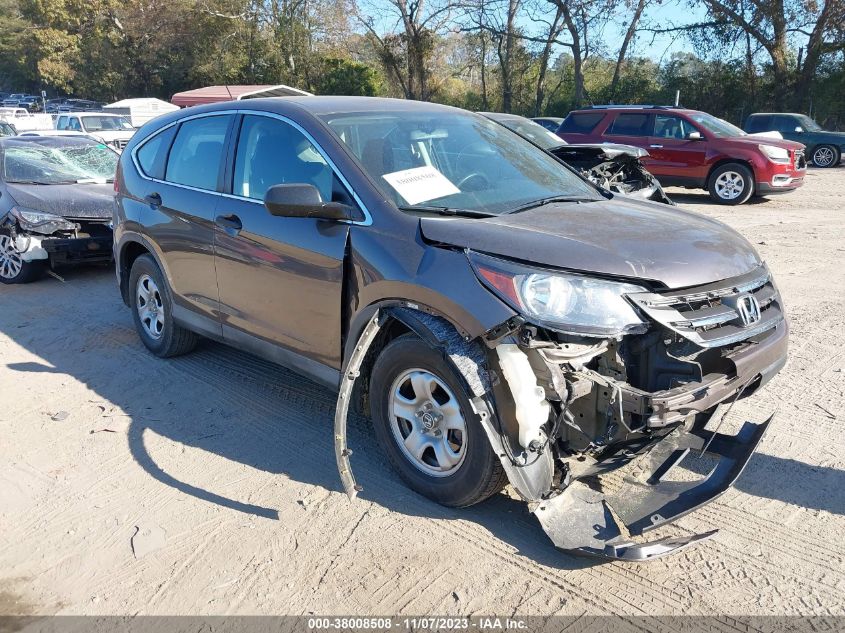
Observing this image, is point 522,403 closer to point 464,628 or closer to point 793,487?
point 464,628

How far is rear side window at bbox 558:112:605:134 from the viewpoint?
14938 mm

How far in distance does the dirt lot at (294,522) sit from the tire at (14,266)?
3.10 meters

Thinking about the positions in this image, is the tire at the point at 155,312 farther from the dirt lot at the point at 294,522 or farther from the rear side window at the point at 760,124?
the rear side window at the point at 760,124

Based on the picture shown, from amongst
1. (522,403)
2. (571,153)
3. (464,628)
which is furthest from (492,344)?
(571,153)

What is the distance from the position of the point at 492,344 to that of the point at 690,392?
2.81ft

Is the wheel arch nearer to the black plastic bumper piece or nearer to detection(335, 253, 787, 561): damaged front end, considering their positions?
detection(335, 253, 787, 561): damaged front end

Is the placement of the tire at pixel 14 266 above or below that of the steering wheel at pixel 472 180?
below

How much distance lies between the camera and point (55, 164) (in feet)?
29.3

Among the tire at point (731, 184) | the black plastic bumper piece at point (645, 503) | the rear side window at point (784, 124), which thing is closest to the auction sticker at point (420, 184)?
the black plastic bumper piece at point (645, 503)

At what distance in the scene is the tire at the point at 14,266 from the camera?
25.7 ft

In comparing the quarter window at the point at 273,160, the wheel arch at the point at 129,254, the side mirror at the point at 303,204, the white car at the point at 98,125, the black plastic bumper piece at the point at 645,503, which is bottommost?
the black plastic bumper piece at the point at 645,503

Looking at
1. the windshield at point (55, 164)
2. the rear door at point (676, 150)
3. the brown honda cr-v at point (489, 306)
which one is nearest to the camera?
the brown honda cr-v at point (489, 306)

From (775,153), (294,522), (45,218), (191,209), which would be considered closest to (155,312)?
(191,209)

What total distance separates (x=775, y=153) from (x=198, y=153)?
1200 cm
